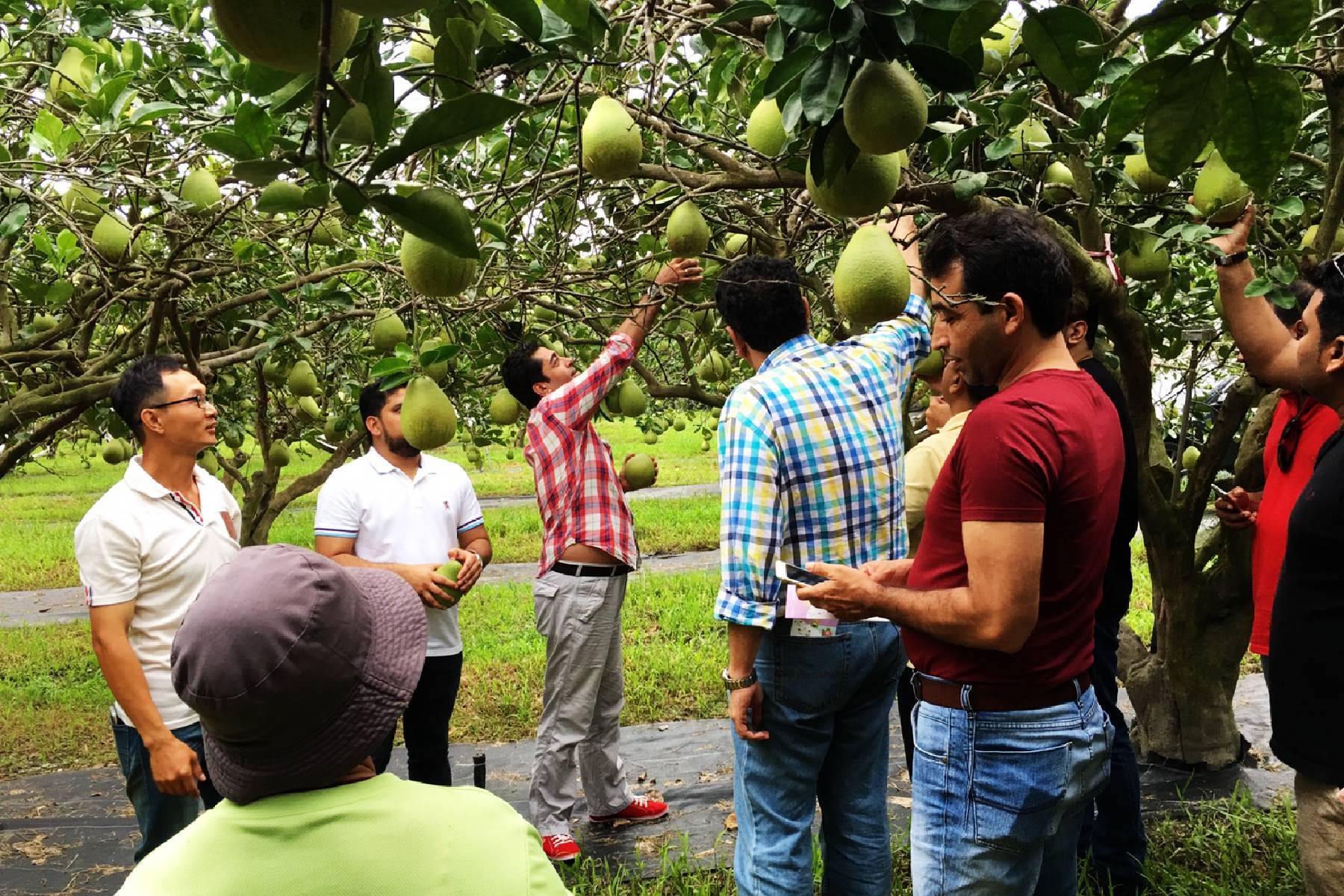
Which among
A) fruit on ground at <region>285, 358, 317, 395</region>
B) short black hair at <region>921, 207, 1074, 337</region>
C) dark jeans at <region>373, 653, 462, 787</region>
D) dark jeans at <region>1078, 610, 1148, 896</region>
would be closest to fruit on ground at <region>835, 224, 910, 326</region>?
short black hair at <region>921, 207, 1074, 337</region>

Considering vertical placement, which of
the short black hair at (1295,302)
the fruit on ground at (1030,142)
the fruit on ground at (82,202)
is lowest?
the short black hair at (1295,302)

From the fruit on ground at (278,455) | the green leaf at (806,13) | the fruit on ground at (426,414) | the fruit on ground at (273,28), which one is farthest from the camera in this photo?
the fruit on ground at (278,455)

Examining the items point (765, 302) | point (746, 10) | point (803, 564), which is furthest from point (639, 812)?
point (746, 10)

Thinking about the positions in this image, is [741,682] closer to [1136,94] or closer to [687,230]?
[687,230]

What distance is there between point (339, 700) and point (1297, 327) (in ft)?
7.65

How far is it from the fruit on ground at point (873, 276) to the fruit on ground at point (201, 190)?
6.61 ft

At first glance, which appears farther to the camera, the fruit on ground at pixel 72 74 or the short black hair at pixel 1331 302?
the fruit on ground at pixel 72 74

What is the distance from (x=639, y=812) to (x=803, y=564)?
6.41ft

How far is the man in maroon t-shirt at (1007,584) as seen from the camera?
1661 millimetres

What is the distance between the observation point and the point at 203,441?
2805mm

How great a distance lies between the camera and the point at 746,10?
124cm

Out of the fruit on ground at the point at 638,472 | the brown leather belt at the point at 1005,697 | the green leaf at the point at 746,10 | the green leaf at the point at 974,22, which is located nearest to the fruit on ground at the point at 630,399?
the fruit on ground at the point at 638,472

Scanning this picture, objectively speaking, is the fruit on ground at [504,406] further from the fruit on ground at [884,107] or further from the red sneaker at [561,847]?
the fruit on ground at [884,107]

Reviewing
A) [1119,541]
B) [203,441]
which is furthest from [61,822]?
[1119,541]
